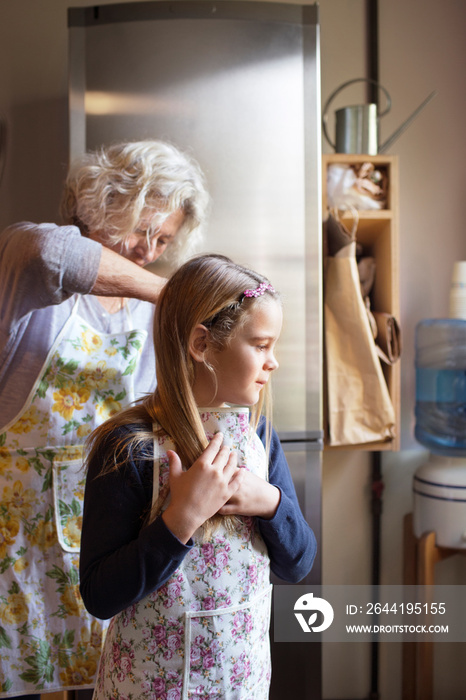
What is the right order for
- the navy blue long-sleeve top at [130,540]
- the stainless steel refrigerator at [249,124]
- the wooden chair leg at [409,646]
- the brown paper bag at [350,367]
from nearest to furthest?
the navy blue long-sleeve top at [130,540]
the stainless steel refrigerator at [249,124]
the brown paper bag at [350,367]
the wooden chair leg at [409,646]

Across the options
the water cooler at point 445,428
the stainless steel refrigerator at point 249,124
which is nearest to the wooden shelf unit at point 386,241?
the water cooler at point 445,428

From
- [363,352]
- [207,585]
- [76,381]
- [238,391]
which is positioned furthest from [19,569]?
[363,352]

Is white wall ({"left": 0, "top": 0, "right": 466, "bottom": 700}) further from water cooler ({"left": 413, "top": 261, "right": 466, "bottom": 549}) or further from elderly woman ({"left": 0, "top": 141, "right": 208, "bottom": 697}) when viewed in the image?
elderly woman ({"left": 0, "top": 141, "right": 208, "bottom": 697})

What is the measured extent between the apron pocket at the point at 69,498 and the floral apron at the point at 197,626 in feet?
0.91

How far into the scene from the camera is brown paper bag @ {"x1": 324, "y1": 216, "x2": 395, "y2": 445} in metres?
1.52

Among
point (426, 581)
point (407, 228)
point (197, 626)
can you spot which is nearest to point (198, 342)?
point (197, 626)

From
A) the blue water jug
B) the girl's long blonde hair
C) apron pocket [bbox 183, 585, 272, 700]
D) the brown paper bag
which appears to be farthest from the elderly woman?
the blue water jug

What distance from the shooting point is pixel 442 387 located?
169 cm

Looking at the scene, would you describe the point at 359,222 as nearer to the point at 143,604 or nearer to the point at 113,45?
the point at 113,45

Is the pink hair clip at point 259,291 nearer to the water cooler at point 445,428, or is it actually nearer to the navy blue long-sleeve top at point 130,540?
the navy blue long-sleeve top at point 130,540

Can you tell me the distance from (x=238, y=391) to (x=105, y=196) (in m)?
0.51

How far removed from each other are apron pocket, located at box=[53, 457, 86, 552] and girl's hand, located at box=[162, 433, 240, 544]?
37 cm

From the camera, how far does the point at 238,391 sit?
2.64ft

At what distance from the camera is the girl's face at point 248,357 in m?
0.80
